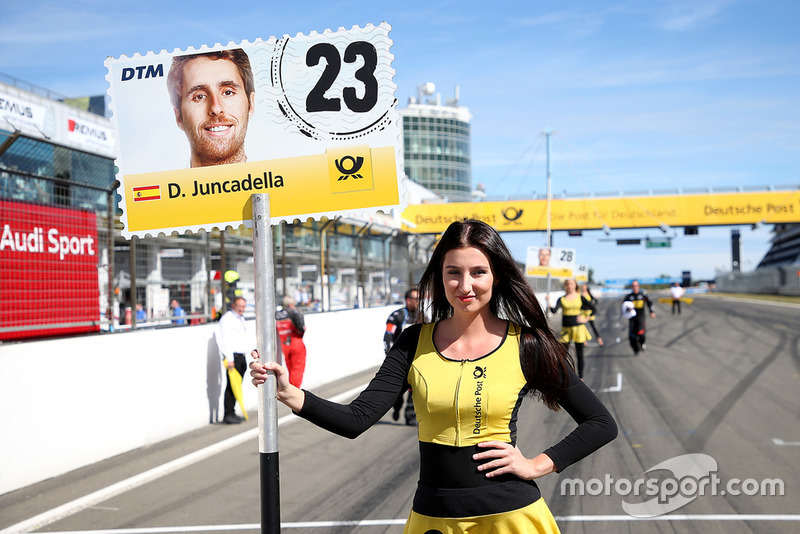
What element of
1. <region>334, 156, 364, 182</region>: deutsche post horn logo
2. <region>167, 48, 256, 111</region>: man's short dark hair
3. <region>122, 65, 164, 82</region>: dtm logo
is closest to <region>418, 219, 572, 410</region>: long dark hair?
<region>334, 156, 364, 182</region>: deutsche post horn logo

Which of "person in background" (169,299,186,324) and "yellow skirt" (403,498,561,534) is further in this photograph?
"person in background" (169,299,186,324)

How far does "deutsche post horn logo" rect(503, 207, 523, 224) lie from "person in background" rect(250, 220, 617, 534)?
42.2m

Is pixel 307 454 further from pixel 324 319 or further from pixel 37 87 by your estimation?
pixel 37 87

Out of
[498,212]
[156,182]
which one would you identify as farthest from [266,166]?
[498,212]

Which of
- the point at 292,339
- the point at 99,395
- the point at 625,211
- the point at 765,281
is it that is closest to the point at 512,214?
the point at 625,211

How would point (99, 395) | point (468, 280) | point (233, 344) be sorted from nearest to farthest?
point (468, 280) < point (99, 395) < point (233, 344)

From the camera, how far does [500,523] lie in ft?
7.82

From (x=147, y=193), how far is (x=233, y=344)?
7156 mm

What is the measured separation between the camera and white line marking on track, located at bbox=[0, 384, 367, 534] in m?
5.74

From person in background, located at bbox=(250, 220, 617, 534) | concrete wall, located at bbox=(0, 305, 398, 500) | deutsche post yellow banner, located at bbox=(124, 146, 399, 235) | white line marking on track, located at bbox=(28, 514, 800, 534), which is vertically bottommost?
white line marking on track, located at bbox=(28, 514, 800, 534)

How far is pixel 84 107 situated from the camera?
120 feet

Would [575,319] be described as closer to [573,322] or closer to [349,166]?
[573,322]

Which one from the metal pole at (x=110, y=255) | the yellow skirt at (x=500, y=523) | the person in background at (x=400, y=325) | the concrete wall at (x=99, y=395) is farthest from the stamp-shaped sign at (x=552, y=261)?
the yellow skirt at (x=500, y=523)

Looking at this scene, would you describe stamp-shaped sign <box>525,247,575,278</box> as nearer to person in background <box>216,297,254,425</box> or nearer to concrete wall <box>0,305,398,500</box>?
person in background <box>216,297,254,425</box>
